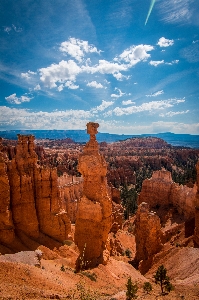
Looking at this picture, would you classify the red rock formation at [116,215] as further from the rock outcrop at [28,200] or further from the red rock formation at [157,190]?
the rock outcrop at [28,200]

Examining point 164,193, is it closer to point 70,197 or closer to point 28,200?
point 70,197

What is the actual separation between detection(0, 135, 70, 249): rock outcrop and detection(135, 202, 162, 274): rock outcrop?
29.1 ft

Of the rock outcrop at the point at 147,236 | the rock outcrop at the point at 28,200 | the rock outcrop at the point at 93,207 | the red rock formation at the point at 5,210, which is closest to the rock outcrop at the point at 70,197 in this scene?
the rock outcrop at the point at 147,236

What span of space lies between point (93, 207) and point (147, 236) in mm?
10592

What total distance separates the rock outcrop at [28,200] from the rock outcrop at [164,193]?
23065 millimetres

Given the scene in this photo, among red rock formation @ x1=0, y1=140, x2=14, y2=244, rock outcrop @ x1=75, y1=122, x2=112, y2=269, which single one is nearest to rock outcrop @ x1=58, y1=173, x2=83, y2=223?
red rock formation @ x1=0, y1=140, x2=14, y2=244

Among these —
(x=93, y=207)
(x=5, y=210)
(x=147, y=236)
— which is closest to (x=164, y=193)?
(x=147, y=236)

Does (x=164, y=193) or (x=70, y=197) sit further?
(x=164, y=193)

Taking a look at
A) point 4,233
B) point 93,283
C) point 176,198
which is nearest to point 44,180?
point 4,233

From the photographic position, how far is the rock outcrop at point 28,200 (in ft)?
59.3

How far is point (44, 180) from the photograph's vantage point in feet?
68.1

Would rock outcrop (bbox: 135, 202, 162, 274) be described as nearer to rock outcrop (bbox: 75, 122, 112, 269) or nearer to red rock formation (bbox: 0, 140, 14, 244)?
rock outcrop (bbox: 75, 122, 112, 269)

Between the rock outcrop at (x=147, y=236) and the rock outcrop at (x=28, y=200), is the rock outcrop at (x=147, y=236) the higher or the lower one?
the lower one

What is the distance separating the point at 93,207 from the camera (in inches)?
688
